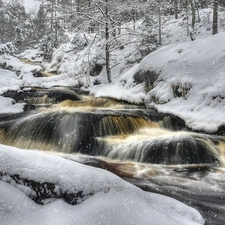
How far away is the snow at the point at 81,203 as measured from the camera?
6.77 feet

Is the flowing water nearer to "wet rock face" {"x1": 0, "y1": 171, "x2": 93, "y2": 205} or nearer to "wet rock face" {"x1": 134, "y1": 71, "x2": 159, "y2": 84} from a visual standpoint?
"wet rock face" {"x1": 0, "y1": 171, "x2": 93, "y2": 205}

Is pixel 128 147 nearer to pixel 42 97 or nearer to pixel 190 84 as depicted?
pixel 190 84

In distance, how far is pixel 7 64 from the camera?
79.0 ft

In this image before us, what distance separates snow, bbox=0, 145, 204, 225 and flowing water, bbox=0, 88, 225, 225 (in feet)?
3.66

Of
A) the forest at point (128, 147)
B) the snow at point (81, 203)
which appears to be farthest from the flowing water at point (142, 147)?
the snow at point (81, 203)

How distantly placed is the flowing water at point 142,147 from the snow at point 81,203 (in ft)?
3.66

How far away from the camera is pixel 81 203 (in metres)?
2.27

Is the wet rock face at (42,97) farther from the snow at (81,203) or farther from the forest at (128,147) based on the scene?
the snow at (81,203)

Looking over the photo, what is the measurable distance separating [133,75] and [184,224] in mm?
10005

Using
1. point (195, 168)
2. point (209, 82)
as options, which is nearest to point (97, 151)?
point (195, 168)

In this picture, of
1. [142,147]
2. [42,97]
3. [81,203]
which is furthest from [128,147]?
[42,97]

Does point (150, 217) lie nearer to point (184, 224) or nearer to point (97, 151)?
point (184, 224)

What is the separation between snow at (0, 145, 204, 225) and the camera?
2.06m

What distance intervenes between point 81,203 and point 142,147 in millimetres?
4108
